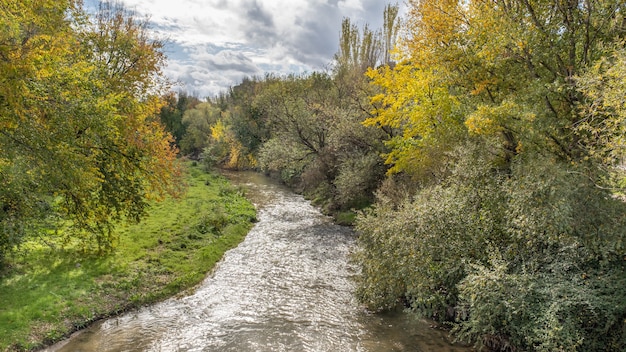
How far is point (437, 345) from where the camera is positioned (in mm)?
11359

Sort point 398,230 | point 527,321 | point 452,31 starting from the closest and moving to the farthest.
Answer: point 527,321, point 398,230, point 452,31

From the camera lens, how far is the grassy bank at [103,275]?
36.9 ft

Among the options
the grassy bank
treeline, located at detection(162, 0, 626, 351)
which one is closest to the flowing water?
the grassy bank

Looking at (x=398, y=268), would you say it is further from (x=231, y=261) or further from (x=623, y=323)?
(x=231, y=261)

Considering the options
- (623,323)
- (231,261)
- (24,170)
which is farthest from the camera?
(231,261)

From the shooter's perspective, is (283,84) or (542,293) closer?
(542,293)

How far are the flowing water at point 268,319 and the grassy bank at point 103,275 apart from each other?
681 mm

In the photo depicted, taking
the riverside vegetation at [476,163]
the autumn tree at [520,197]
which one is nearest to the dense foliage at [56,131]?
Result: the riverside vegetation at [476,163]

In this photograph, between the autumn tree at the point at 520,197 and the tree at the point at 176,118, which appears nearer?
the autumn tree at the point at 520,197

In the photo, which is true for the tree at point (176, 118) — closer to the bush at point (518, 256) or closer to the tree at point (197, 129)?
the tree at point (197, 129)

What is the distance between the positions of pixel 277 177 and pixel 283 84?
1465cm

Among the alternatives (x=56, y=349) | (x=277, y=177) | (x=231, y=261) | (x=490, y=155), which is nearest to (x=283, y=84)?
(x=277, y=177)

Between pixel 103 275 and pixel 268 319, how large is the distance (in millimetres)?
7245

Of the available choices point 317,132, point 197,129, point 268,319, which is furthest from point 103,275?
point 197,129
